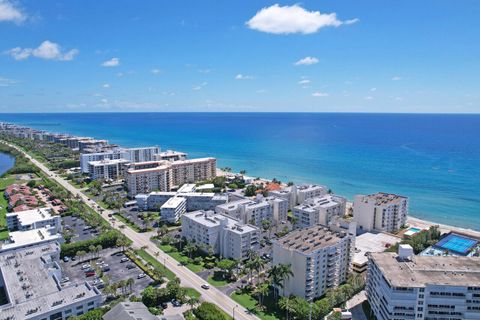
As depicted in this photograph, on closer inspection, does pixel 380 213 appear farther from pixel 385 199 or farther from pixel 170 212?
pixel 170 212

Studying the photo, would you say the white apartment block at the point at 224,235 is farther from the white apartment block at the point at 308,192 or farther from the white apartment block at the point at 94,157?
the white apartment block at the point at 94,157

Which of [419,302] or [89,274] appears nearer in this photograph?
[419,302]

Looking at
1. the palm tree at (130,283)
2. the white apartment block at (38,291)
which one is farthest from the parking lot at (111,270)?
the white apartment block at (38,291)

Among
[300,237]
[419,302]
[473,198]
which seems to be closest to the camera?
[419,302]

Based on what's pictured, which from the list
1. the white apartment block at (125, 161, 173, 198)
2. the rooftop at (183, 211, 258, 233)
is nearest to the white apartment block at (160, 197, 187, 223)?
the rooftop at (183, 211, 258, 233)

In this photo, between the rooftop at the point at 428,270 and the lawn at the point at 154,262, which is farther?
the lawn at the point at 154,262

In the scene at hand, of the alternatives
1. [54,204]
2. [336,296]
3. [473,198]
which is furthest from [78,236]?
[473,198]

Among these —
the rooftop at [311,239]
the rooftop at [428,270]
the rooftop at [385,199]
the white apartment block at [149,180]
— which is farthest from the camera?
the white apartment block at [149,180]

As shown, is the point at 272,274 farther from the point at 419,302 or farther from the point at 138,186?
the point at 138,186
